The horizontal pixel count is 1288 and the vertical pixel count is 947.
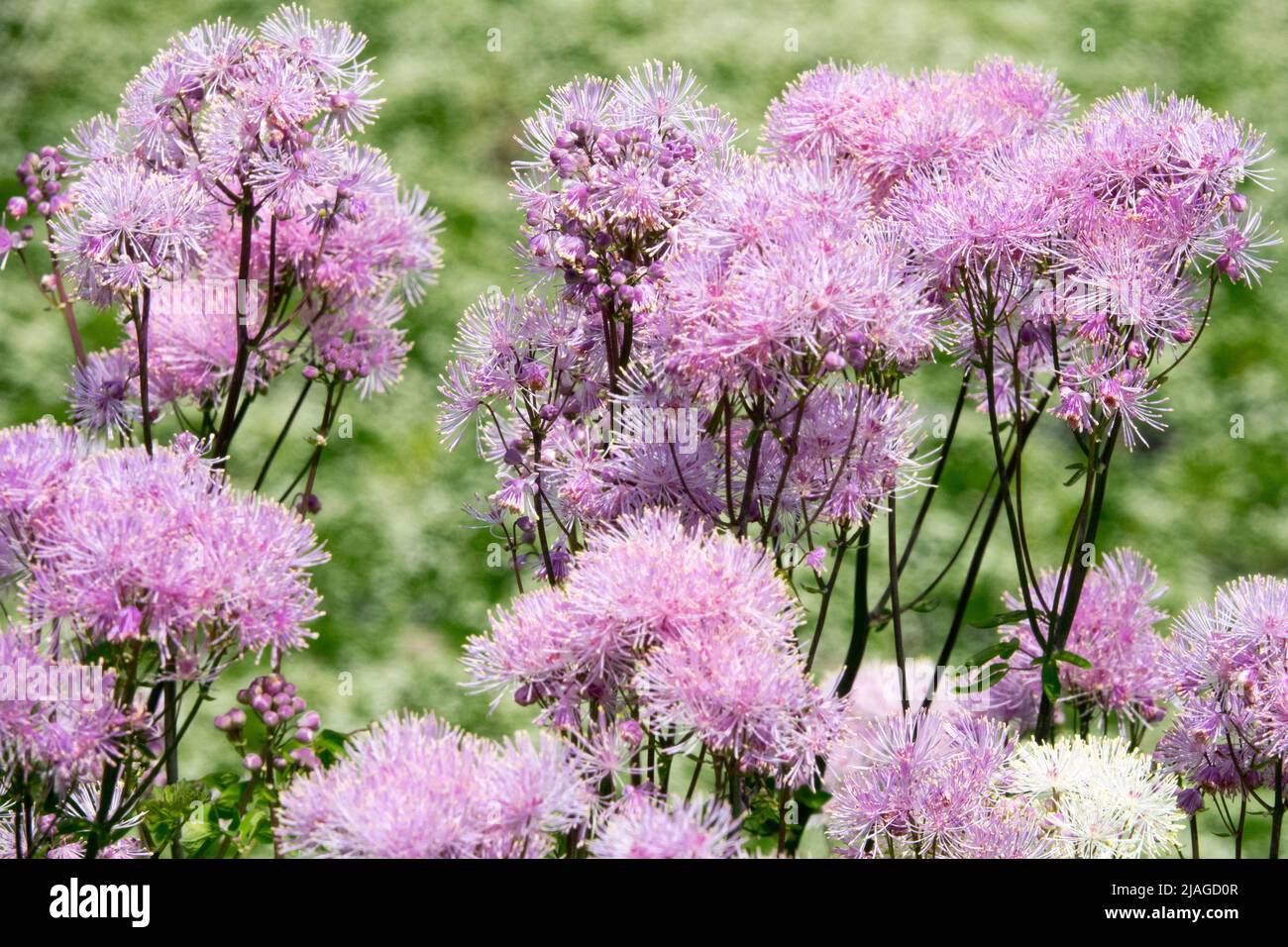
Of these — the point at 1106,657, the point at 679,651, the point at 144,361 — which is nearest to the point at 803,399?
the point at 679,651

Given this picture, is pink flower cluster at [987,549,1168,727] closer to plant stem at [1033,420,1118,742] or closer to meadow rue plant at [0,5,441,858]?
plant stem at [1033,420,1118,742]

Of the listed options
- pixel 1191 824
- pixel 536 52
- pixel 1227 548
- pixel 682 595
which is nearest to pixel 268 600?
pixel 682 595

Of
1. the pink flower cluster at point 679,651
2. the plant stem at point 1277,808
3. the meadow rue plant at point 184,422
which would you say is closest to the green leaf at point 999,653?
the plant stem at point 1277,808

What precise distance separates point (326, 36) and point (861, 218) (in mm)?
747

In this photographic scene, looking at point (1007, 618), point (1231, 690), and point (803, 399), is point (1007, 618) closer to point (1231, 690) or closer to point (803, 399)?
point (1231, 690)

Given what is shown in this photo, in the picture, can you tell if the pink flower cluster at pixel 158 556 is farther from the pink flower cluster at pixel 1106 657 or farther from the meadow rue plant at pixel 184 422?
the pink flower cluster at pixel 1106 657

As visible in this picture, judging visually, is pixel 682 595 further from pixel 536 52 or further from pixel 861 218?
pixel 536 52

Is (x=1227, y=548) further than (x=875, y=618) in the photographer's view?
Yes
